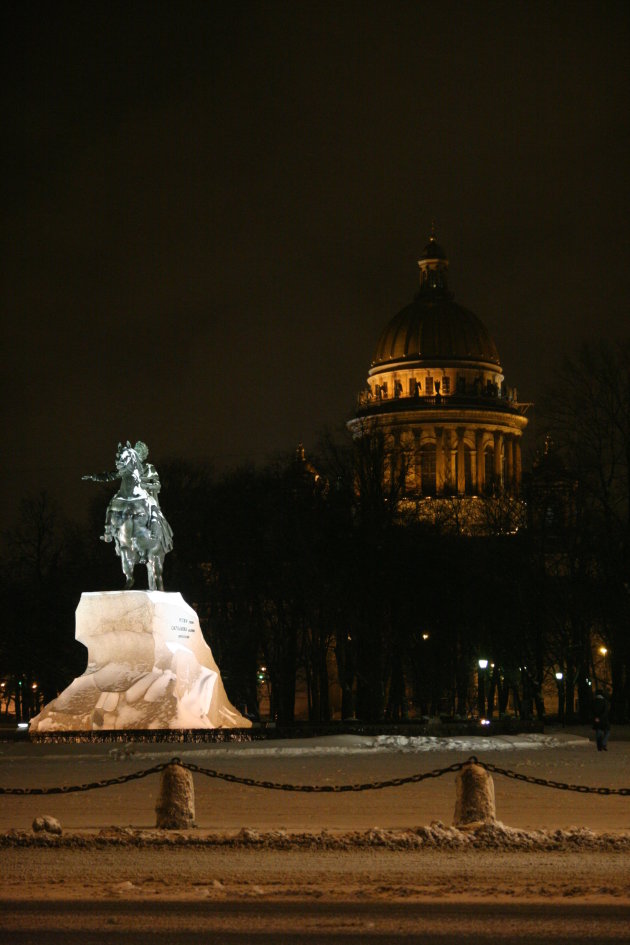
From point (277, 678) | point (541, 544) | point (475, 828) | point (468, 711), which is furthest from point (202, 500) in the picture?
point (475, 828)

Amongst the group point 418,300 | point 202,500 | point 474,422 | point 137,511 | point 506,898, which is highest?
point 418,300

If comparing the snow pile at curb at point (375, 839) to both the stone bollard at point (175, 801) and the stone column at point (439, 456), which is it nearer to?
the stone bollard at point (175, 801)

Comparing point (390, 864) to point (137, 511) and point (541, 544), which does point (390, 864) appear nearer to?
point (137, 511)

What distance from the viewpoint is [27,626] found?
72.7 m

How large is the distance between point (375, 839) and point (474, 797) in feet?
4.26

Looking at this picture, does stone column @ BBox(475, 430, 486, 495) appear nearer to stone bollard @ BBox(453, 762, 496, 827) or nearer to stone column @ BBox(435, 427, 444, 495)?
stone column @ BBox(435, 427, 444, 495)

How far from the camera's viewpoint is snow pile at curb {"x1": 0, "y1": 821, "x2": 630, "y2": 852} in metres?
18.3

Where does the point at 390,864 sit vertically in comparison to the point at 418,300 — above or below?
below

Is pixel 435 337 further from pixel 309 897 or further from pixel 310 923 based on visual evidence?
pixel 310 923

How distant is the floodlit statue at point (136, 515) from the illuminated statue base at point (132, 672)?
1419mm

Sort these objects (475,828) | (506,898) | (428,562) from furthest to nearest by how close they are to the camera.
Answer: (428,562) → (475,828) → (506,898)

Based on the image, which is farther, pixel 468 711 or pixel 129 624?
pixel 468 711

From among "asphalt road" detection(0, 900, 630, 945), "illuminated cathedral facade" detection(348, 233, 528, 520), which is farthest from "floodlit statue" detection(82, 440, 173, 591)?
Answer: "illuminated cathedral facade" detection(348, 233, 528, 520)

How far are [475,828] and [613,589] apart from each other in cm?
4121
